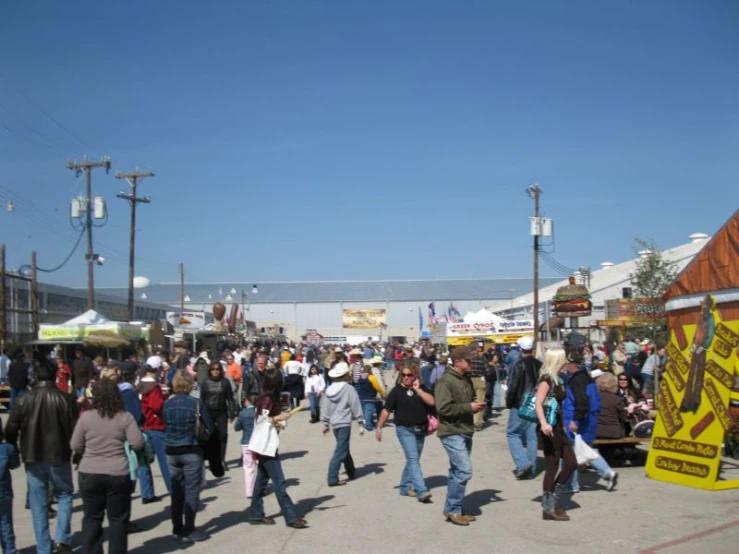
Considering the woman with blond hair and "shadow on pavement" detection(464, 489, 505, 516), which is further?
"shadow on pavement" detection(464, 489, 505, 516)

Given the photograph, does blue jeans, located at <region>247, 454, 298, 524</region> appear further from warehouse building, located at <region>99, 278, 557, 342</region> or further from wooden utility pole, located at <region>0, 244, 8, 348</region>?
warehouse building, located at <region>99, 278, 557, 342</region>

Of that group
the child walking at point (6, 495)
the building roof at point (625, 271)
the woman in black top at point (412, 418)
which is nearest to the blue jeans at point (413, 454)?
the woman in black top at point (412, 418)

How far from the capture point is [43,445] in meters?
6.59

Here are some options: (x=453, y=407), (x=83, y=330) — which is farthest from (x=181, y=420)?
(x=83, y=330)

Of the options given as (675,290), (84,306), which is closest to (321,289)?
(84,306)

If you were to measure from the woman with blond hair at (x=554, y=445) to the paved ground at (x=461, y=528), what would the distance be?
203 millimetres

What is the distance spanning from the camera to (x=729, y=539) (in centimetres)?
673

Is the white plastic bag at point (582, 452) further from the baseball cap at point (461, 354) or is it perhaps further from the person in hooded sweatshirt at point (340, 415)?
the person in hooded sweatshirt at point (340, 415)

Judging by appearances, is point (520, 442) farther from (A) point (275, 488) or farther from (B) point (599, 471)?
(A) point (275, 488)

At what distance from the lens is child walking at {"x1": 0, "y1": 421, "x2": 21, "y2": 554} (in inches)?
244

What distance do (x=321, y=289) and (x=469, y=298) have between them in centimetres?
1941

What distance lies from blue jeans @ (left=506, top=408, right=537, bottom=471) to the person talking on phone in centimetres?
227

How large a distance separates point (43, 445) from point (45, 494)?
1.40 feet

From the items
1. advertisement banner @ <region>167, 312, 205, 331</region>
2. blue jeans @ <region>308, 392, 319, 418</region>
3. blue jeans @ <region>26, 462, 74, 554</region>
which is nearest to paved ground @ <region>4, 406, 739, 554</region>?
blue jeans @ <region>26, 462, 74, 554</region>
